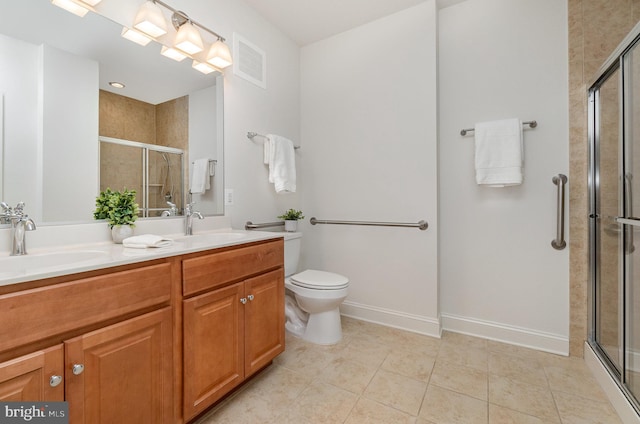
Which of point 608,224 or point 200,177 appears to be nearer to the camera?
point 608,224

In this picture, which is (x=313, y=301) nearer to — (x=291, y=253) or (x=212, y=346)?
(x=291, y=253)

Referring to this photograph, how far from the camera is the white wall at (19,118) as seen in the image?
1.16 metres

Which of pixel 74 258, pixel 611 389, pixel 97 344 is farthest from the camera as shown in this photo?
pixel 611 389

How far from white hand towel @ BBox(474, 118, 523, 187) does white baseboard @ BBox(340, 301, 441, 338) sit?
1.11 meters

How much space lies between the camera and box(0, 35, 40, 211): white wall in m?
1.16

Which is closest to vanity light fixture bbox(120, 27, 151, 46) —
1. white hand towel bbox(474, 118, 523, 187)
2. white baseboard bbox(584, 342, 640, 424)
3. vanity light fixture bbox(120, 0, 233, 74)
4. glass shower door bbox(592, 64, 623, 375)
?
vanity light fixture bbox(120, 0, 233, 74)

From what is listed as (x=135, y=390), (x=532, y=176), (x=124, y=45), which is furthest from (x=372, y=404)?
(x=124, y=45)

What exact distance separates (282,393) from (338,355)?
0.50 m

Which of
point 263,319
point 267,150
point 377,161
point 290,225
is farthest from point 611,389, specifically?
point 267,150

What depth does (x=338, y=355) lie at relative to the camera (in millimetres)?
1917

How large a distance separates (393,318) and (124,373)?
1.88 m

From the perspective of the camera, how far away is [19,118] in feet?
3.92

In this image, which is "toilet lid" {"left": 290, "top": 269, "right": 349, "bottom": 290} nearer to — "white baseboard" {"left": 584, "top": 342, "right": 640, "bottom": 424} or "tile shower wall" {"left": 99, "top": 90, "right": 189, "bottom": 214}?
"tile shower wall" {"left": 99, "top": 90, "right": 189, "bottom": 214}

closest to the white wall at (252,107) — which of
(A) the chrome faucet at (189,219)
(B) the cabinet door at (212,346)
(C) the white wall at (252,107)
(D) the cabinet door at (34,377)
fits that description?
(C) the white wall at (252,107)
